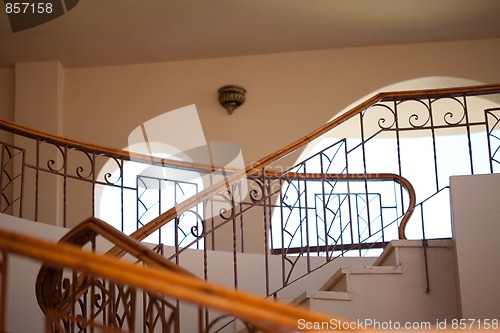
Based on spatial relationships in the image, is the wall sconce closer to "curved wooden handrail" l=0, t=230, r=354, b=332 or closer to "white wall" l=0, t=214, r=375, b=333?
"white wall" l=0, t=214, r=375, b=333

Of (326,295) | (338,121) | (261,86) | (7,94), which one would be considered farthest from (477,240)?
(7,94)

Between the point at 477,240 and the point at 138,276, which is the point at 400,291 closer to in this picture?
the point at 477,240

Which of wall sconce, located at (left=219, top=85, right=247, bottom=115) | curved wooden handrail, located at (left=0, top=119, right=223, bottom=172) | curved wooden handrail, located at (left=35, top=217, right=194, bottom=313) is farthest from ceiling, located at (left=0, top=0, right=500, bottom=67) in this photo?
curved wooden handrail, located at (left=35, top=217, right=194, bottom=313)

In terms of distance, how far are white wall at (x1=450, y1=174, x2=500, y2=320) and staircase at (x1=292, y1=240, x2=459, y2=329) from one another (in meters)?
0.19

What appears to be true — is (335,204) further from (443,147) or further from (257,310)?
(257,310)

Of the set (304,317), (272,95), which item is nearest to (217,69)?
(272,95)

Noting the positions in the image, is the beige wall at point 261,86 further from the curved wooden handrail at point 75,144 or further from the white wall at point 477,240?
the white wall at point 477,240

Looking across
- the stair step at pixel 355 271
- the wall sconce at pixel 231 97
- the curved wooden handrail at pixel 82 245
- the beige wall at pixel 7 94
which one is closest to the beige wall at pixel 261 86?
the wall sconce at pixel 231 97

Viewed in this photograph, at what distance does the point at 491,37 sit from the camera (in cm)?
917

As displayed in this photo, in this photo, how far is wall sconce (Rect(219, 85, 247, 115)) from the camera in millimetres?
9039

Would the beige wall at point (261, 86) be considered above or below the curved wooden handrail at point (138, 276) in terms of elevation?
above

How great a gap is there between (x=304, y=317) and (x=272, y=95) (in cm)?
678

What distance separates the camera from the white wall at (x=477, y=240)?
476cm

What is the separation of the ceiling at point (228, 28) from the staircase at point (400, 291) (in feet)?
12.9
